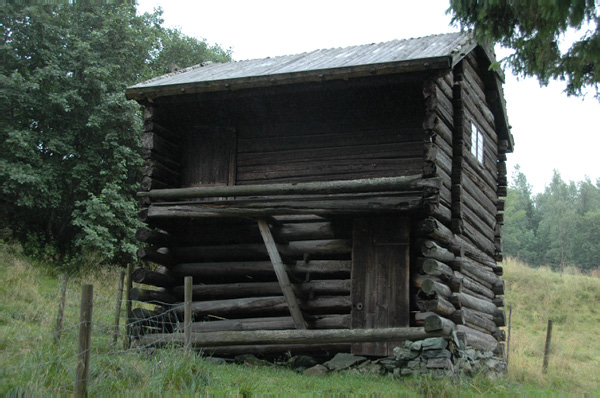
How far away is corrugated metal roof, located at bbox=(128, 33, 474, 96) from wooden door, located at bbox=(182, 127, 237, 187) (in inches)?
47.9

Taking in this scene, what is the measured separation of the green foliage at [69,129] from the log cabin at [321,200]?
8.78m

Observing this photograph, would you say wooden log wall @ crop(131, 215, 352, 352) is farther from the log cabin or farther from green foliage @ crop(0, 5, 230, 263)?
green foliage @ crop(0, 5, 230, 263)

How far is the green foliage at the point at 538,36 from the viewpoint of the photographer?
662cm

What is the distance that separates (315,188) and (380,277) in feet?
6.59

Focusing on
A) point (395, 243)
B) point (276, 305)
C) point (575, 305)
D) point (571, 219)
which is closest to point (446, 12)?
point (395, 243)

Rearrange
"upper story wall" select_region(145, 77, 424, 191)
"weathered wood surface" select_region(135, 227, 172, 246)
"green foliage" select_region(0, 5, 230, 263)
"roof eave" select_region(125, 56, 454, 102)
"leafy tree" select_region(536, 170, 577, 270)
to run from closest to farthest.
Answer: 1. "roof eave" select_region(125, 56, 454, 102)
2. "upper story wall" select_region(145, 77, 424, 191)
3. "weathered wood surface" select_region(135, 227, 172, 246)
4. "green foliage" select_region(0, 5, 230, 263)
5. "leafy tree" select_region(536, 170, 577, 270)

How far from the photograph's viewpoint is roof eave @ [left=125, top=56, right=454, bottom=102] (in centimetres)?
1041

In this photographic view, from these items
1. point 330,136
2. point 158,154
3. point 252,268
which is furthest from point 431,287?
point 158,154

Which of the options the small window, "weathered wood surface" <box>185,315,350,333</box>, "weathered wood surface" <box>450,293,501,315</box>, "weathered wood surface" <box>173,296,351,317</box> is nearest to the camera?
"weathered wood surface" <box>450,293,501,315</box>

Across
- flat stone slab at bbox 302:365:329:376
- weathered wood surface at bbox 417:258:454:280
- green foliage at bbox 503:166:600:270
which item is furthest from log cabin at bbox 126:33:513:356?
green foliage at bbox 503:166:600:270

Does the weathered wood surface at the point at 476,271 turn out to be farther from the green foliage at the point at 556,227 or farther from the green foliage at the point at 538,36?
the green foliage at the point at 556,227

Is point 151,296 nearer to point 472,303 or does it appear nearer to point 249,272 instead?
point 249,272

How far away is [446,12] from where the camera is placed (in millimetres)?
7250

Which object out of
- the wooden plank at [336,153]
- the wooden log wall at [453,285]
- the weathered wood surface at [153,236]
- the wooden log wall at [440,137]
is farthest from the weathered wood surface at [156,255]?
the wooden log wall at [440,137]
